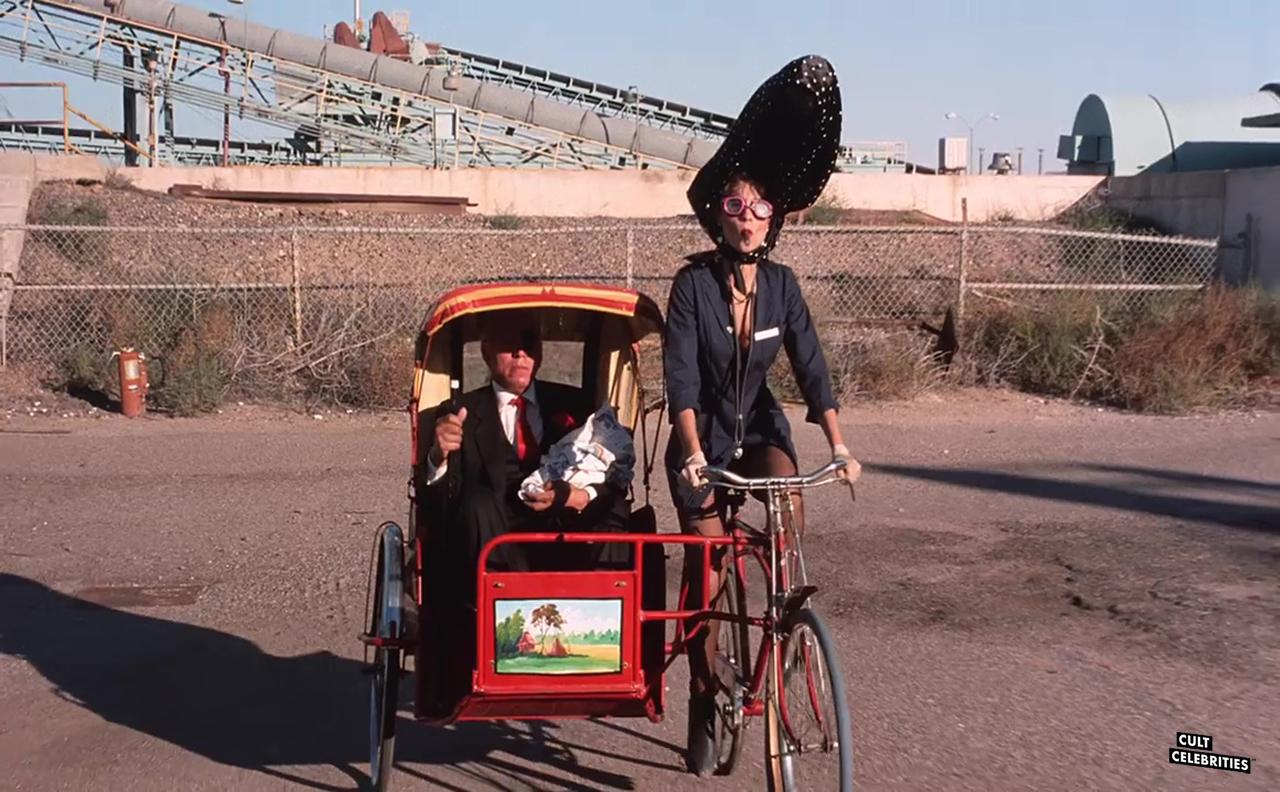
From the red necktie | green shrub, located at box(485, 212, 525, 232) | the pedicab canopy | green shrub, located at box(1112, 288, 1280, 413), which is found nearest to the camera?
the pedicab canopy

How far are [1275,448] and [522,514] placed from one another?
8.50m

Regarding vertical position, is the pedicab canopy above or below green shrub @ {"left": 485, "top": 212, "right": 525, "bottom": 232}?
Answer: below

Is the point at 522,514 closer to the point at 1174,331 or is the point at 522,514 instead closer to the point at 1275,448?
the point at 1275,448

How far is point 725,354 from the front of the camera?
466 centimetres

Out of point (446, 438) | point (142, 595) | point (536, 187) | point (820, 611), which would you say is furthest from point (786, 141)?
point (536, 187)

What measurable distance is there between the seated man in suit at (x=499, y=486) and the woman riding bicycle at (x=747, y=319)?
15.0 inches

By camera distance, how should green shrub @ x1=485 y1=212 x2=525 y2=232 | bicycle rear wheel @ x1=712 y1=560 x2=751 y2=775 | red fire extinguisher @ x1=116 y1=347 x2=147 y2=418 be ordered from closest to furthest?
bicycle rear wheel @ x1=712 y1=560 x2=751 y2=775
red fire extinguisher @ x1=116 y1=347 x2=147 y2=418
green shrub @ x1=485 y1=212 x2=525 y2=232

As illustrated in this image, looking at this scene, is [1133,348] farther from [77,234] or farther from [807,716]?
[77,234]

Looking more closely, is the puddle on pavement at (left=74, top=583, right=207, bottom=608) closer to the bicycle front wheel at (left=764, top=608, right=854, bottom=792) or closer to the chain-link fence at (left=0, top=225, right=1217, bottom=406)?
the bicycle front wheel at (left=764, top=608, right=854, bottom=792)

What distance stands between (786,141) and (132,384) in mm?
9272

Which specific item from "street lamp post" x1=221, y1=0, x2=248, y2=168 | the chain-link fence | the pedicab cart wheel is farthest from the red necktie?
"street lamp post" x1=221, y1=0, x2=248, y2=168

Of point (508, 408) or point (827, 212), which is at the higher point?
point (827, 212)

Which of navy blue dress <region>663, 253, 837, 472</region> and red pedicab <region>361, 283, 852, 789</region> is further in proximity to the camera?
navy blue dress <region>663, 253, 837, 472</region>

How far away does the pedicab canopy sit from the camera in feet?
16.0
